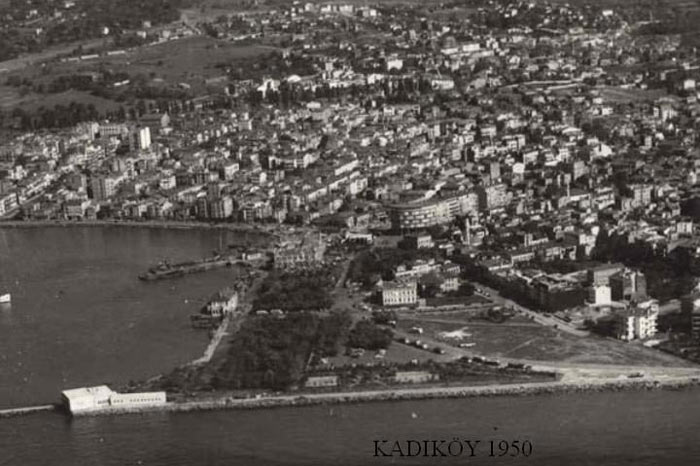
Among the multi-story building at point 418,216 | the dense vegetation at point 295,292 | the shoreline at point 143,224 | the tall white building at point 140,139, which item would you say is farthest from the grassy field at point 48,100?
the dense vegetation at point 295,292

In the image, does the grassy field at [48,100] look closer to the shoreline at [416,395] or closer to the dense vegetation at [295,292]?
the dense vegetation at [295,292]

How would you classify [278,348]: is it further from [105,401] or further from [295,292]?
[295,292]

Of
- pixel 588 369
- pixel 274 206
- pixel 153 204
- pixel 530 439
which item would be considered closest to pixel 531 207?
pixel 274 206

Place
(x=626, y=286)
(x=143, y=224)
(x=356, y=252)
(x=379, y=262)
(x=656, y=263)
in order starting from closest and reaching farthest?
(x=626, y=286) → (x=656, y=263) → (x=379, y=262) → (x=356, y=252) → (x=143, y=224)

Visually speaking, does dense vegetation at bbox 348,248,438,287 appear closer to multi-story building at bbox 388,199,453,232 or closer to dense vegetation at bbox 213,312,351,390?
multi-story building at bbox 388,199,453,232

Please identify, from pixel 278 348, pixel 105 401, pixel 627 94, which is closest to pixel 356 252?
pixel 278 348

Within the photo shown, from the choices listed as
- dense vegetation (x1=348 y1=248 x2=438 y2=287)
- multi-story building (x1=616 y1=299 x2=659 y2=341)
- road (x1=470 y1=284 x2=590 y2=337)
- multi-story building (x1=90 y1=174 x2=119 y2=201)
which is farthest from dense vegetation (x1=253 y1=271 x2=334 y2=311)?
multi-story building (x1=90 y1=174 x2=119 y2=201)
